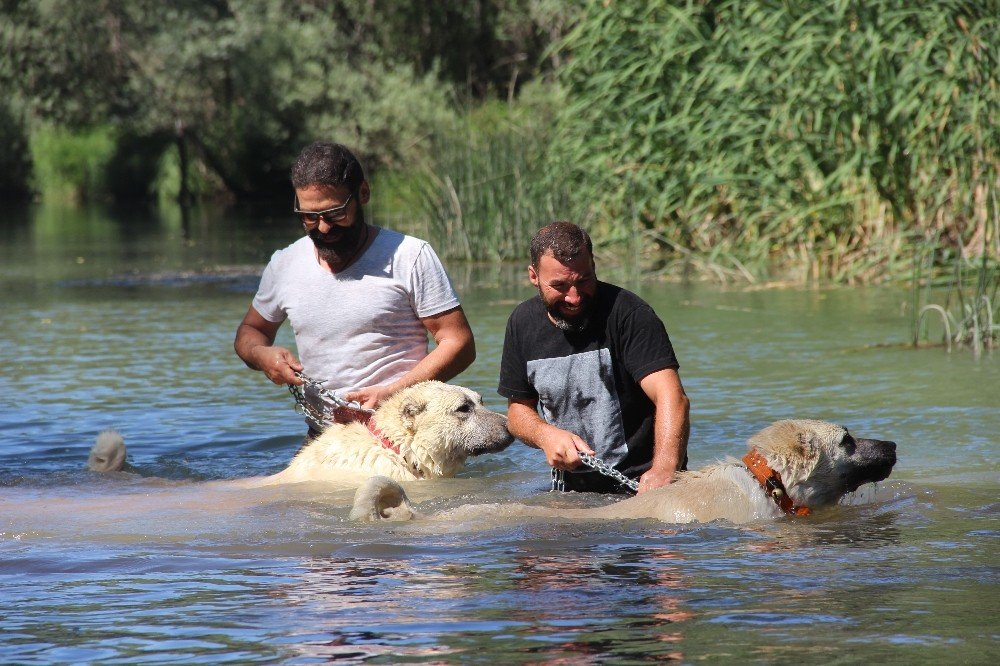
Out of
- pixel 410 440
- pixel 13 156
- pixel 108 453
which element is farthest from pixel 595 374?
pixel 13 156

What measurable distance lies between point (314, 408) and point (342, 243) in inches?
39.7

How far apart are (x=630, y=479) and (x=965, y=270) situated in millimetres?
8255

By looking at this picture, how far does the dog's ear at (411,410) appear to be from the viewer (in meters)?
7.11

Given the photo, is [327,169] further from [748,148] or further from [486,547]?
[748,148]

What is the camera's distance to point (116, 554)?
6.21 meters

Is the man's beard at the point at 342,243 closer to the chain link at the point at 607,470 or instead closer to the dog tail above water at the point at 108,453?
the dog tail above water at the point at 108,453

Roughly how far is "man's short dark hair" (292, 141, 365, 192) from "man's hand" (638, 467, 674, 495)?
212 cm

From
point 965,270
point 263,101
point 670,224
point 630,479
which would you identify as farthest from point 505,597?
point 263,101

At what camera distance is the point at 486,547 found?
6.21 metres

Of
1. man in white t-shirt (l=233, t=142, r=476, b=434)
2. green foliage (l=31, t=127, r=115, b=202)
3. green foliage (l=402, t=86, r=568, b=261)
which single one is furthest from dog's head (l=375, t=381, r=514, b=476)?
green foliage (l=31, t=127, r=115, b=202)

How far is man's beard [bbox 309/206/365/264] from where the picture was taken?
23.6 feet

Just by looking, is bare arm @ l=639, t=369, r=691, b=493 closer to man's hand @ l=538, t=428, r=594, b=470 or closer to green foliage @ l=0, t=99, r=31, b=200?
man's hand @ l=538, t=428, r=594, b=470

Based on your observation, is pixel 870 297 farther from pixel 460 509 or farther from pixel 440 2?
pixel 440 2

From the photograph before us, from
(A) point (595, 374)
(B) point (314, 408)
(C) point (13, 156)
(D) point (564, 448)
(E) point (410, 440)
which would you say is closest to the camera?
(D) point (564, 448)
